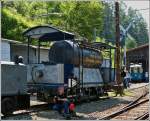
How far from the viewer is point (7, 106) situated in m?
14.1

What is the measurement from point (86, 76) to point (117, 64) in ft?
22.9

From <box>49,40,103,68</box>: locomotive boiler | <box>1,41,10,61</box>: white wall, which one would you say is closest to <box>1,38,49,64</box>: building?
<box>1,41,10,61</box>: white wall

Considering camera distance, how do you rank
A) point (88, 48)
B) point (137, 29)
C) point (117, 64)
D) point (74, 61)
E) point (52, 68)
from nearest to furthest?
point (52, 68) < point (74, 61) < point (88, 48) < point (117, 64) < point (137, 29)

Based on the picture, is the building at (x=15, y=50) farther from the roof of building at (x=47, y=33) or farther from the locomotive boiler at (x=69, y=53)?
the locomotive boiler at (x=69, y=53)

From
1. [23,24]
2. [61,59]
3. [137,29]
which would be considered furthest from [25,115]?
[137,29]

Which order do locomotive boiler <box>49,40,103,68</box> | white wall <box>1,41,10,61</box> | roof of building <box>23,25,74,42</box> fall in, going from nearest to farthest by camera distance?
roof of building <box>23,25,74,42</box> < locomotive boiler <box>49,40,103,68</box> < white wall <box>1,41,10,61</box>

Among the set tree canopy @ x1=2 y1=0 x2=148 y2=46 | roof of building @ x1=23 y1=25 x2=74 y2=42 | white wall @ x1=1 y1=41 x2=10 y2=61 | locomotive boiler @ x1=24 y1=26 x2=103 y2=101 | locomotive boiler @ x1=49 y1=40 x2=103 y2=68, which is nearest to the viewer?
locomotive boiler @ x1=24 y1=26 x2=103 y2=101

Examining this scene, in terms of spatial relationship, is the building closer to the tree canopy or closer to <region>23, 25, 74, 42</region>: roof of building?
<region>23, 25, 74, 42</region>: roof of building

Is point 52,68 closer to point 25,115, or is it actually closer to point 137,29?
point 25,115

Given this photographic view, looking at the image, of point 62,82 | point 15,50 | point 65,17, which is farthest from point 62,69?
point 65,17

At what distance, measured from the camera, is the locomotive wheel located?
13930mm

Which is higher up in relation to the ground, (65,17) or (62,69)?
(65,17)

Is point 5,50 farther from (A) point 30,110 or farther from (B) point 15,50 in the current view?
(A) point 30,110

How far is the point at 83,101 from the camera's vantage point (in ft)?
69.4
